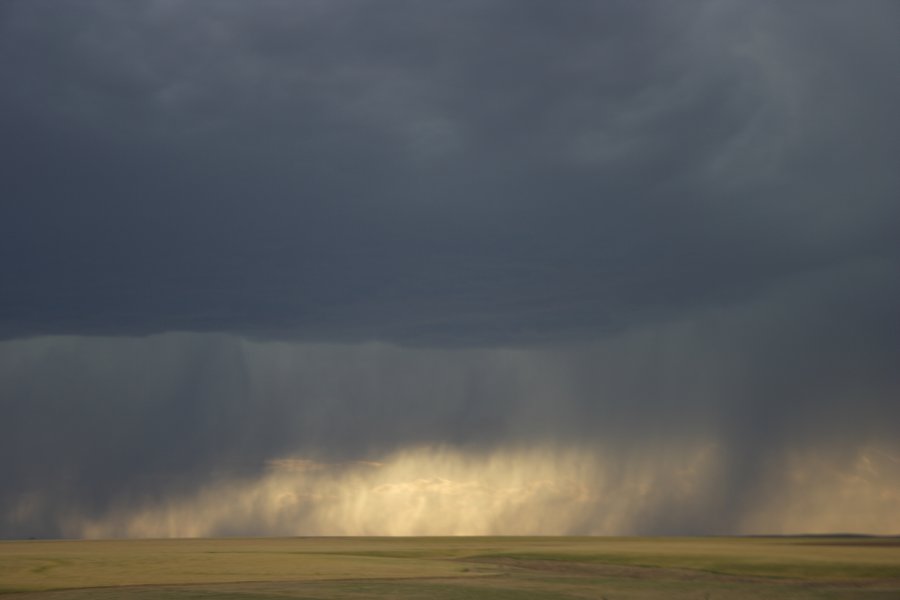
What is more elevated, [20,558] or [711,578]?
[20,558]

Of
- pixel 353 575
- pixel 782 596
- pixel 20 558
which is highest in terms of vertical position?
pixel 20 558

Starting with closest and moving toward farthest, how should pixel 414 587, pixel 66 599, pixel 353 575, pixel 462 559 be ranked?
pixel 66 599, pixel 414 587, pixel 353 575, pixel 462 559

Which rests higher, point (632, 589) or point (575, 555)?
point (575, 555)

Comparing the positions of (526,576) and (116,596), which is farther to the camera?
(526,576)

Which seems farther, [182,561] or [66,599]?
[182,561]

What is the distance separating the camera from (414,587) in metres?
51.7

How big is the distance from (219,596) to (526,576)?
22.5 metres

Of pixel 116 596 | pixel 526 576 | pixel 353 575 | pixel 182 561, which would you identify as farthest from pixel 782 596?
pixel 182 561

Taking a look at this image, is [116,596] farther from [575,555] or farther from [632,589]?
[575,555]

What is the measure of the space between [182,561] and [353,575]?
16.5 meters

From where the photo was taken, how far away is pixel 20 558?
70.8 m

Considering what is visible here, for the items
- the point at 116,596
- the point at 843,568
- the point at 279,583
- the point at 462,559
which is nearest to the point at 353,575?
the point at 279,583

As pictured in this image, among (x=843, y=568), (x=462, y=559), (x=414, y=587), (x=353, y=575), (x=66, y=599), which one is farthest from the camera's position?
(x=462, y=559)

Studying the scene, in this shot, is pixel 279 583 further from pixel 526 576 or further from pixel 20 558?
pixel 20 558
